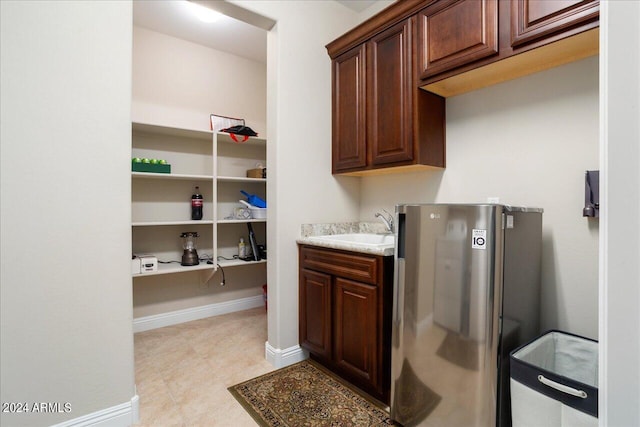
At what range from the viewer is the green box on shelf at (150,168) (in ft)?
9.01

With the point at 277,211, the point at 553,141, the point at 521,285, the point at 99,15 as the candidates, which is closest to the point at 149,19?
the point at 99,15

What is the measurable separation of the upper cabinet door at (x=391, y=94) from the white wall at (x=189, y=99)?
184 cm

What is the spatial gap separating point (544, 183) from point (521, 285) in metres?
0.63

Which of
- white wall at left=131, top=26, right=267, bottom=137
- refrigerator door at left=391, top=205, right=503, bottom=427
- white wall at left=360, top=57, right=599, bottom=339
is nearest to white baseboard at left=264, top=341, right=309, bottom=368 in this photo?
refrigerator door at left=391, top=205, right=503, bottom=427

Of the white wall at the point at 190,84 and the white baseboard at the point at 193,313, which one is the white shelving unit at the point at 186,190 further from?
the white baseboard at the point at 193,313

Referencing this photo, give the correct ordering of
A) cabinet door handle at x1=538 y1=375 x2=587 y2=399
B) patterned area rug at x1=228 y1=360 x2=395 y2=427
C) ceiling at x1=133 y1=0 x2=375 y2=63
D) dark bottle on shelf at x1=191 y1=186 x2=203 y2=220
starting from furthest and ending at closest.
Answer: dark bottle on shelf at x1=191 y1=186 x2=203 y2=220 → ceiling at x1=133 y1=0 x2=375 y2=63 → patterned area rug at x1=228 y1=360 x2=395 y2=427 → cabinet door handle at x1=538 y1=375 x2=587 y2=399

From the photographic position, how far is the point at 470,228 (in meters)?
1.40

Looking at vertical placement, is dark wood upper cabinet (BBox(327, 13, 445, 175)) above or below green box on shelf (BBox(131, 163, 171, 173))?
above

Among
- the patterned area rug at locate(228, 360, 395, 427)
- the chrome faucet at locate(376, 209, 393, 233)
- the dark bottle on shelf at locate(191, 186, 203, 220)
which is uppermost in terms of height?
the dark bottle on shelf at locate(191, 186, 203, 220)

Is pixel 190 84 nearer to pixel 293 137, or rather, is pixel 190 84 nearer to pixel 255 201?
pixel 255 201

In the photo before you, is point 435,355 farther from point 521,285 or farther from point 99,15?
point 99,15

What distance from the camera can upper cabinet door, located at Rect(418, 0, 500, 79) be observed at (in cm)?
165

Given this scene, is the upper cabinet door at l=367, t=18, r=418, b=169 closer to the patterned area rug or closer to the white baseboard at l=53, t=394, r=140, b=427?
the patterned area rug

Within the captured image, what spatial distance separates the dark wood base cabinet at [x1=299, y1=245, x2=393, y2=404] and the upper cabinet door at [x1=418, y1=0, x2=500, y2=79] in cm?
117
